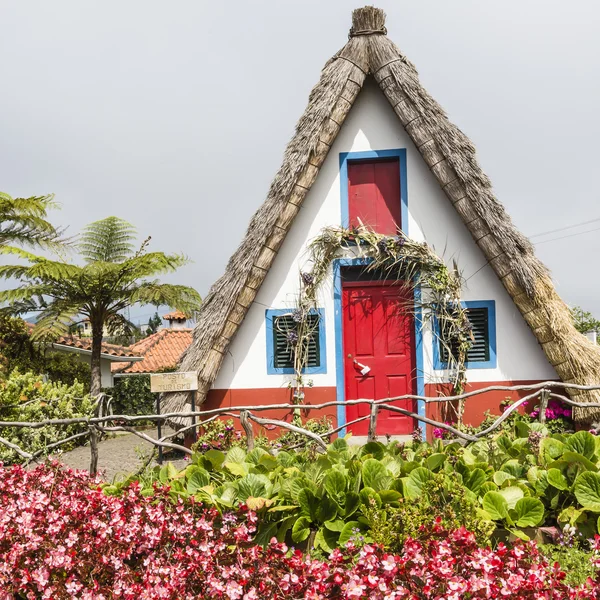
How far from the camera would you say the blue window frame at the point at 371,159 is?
734 centimetres

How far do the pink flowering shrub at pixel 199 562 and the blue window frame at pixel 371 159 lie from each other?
5075 mm

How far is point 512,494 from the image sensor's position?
290cm

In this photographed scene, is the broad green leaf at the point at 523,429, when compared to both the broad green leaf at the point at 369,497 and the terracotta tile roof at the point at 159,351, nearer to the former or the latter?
the broad green leaf at the point at 369,497

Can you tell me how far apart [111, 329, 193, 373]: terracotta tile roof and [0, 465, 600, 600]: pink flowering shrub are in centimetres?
1618

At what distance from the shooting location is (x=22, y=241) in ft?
40.5

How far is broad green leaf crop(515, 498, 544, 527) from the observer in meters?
2.78

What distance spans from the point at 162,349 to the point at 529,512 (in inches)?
783

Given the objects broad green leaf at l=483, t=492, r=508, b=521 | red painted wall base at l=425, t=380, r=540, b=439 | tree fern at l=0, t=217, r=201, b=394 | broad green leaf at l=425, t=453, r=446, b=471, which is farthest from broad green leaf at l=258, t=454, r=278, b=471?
tree fern at l=0, t=217, r=201, b=394

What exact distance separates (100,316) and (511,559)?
39.5ft

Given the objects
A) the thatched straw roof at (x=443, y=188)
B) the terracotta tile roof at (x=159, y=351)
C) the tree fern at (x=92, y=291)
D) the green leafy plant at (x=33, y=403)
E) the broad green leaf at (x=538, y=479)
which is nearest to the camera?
the broad green leaf at (x=538, y=479)

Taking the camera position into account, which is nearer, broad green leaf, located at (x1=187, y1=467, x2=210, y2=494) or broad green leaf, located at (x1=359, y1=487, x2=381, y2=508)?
broad green leaf, located at (x1=359, y1=487, x2=381, y2=508)

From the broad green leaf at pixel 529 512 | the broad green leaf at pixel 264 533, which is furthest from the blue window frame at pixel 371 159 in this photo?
the broad green leaf at pixel 264 533

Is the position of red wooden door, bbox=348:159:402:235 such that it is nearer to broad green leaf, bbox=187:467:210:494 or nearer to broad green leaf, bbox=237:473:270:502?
broad green leaf, bbox=187:467:210:494

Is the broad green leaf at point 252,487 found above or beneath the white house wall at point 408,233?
beneath
